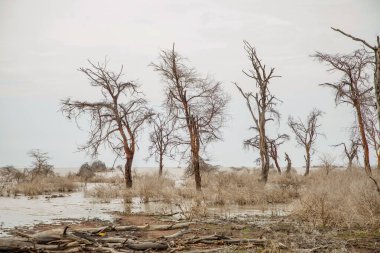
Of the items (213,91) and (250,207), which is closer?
(250,207)

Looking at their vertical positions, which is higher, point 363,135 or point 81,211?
point 363,135

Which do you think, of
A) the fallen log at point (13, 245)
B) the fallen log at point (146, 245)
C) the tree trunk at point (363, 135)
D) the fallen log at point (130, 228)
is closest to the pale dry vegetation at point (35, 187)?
the fallen log at point (130, 228)

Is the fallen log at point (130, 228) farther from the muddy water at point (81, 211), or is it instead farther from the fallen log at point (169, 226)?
the muddy water at point (81, 211)

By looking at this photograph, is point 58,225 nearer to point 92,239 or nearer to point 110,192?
point 92,239

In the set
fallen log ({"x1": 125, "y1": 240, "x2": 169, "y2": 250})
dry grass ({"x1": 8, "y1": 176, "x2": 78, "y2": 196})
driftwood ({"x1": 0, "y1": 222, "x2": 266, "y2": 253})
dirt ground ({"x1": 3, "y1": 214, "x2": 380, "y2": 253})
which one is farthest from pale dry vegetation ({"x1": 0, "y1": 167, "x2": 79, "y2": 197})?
fallen log ({"x1": 125, "y1": 240, "x2": 169, "y2": 250})

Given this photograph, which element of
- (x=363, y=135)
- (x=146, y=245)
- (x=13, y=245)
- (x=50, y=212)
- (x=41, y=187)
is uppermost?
(x=363, y=135)

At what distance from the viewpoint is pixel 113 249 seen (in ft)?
22.6

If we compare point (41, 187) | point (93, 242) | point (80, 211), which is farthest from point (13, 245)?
point (41, 187)

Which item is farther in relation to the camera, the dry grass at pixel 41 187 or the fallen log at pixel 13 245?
the dry grass at pixel 41 187

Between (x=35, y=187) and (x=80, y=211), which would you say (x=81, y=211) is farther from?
(x=35, y=187)

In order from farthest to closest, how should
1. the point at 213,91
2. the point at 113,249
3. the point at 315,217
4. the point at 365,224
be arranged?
1. the point at 213,91
2. the point at 315,217
3. the point at 365,224
4. the point at 113,249

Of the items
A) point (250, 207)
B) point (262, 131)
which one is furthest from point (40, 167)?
point (250, 207)

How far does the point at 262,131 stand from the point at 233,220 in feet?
39.1

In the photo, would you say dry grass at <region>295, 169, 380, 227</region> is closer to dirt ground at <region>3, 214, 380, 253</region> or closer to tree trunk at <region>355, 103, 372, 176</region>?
dirt ground at <region>3, 214, 380, 253</region>
